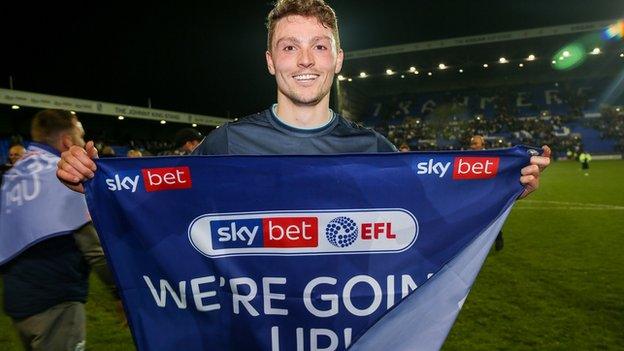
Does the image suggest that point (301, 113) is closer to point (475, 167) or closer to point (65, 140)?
point (475, 167)

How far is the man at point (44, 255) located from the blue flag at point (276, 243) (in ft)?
2.48

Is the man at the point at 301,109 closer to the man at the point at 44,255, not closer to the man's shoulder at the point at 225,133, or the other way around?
the man's shoulder at the point at 225,133

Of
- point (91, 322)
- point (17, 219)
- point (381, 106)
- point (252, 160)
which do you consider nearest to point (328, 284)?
point (252, 160)

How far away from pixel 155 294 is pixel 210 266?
0.25 metres

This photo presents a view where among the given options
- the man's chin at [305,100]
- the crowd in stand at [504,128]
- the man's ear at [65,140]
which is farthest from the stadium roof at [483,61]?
the man's chin at [305,100]

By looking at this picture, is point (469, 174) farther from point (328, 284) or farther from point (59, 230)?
point (59, 230)

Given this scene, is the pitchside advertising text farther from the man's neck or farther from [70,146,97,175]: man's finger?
the man's neck

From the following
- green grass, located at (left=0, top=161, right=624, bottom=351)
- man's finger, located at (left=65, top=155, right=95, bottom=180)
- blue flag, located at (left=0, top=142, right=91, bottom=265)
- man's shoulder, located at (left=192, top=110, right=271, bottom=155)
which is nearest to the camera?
man's finger, located at (left=65, top=155, right=95, bottom=180)

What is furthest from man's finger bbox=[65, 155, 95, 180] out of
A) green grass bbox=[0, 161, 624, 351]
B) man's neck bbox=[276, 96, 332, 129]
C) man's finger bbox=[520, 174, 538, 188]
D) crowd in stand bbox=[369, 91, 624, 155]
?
crowd in stand bbox=[369, 91, 624, 155]

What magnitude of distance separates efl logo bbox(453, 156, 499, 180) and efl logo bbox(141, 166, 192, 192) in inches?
43.9

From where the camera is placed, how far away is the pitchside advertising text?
1.86 meters

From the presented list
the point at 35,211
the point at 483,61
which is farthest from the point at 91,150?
the point at 483,61

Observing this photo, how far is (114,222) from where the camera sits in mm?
1911

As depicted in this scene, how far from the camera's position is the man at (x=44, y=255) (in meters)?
2.46
